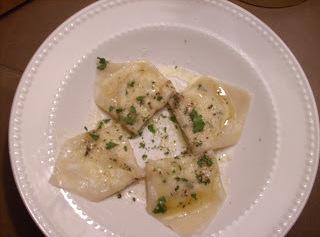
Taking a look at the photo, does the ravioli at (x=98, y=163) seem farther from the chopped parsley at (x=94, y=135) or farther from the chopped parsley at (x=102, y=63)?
the chopped parsley at (x=102, y=63)

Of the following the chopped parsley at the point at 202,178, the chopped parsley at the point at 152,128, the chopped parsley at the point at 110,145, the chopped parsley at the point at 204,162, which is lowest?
the chopped parsley at the point at 202,178

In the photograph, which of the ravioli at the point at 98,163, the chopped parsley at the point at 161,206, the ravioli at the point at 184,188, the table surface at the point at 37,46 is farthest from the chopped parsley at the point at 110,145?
the table surface at the point at 37,46

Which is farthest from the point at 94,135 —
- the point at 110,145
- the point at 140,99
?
the point at 140,99

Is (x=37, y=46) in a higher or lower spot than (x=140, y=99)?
higher

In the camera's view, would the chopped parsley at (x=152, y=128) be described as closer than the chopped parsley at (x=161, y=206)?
No

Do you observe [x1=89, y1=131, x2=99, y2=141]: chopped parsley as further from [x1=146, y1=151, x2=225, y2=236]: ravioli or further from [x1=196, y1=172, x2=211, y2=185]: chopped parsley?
[x1=196, y1=172, x2=211, y2=185]: chopped parsley

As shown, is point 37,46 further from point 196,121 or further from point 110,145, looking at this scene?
point 196,121
